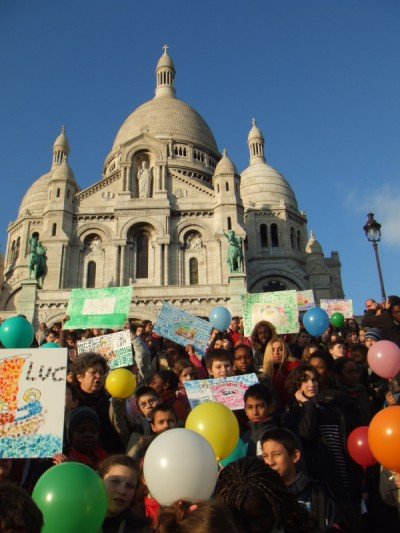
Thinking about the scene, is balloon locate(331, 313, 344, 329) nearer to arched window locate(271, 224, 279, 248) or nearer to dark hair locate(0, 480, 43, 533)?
dark hair locate(0, 480, 43, 533)

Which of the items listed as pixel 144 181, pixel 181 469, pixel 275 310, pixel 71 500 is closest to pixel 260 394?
pixel 181 469

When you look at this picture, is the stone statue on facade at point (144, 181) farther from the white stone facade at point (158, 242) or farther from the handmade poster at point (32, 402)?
the handmade poster at point (32, 402)

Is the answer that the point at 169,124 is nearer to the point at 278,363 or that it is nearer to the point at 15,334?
the point at 15,334

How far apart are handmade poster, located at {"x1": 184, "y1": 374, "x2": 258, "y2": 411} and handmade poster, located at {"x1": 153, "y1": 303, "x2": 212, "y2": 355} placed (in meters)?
4.13

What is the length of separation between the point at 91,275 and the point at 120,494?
26.1m

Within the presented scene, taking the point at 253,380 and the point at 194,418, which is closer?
the point at 194,418

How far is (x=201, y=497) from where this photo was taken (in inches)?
134

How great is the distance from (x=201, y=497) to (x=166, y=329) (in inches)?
282

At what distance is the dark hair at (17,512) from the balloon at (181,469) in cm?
115

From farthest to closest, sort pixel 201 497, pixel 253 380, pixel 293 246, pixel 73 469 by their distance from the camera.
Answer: pixel 293 246, pixel 253 380, pixel 201 497, pixel 73 469

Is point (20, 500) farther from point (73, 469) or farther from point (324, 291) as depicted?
point (324, 291)

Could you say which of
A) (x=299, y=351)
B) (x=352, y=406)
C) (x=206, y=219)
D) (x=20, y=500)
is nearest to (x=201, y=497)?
(x=20, y=500)

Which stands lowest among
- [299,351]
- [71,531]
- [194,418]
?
[71,531]

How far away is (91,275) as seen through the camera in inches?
1152
